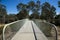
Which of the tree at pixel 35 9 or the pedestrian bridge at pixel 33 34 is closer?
the pedestrian bridge at pixel 33 34

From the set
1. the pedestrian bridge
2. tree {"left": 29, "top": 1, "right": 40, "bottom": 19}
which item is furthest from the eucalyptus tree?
the pedestrian bridge

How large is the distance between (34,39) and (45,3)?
6174cm

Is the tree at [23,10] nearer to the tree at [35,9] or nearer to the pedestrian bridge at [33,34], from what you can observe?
the tree at [35,9]

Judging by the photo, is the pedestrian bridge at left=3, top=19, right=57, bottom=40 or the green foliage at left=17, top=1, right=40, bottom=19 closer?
the pedestrian bridge at left=3, top=19, right=57, bottom=40

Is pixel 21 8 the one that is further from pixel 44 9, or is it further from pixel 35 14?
pixel 44 9

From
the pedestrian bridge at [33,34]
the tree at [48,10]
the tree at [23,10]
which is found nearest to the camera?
the pedestrian bridge at [33,34]

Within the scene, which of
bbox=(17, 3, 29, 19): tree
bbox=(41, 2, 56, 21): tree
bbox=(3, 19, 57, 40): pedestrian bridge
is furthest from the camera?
bbox=(17, 3, 29, 19): tree

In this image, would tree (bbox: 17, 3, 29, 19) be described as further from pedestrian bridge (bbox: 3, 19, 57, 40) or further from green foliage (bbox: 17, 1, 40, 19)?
pedestrian bridge (bbox: 3, 19, 57, 40)

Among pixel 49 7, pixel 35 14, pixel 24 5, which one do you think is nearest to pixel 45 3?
pixel 49 7

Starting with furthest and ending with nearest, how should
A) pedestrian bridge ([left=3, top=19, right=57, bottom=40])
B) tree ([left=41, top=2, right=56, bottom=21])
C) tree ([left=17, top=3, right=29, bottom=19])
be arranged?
tree ([left=17, top=3, right=29, bottom=19]) < tree ([left=41, top=2, right=56, bottom=21]) < pedestrian bridge ([left=3, top=19, right=57, bottom=40])

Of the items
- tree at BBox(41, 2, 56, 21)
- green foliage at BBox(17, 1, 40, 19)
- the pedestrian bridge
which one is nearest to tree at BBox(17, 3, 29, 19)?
green foliage at BBox(17, 1, 40, 19)

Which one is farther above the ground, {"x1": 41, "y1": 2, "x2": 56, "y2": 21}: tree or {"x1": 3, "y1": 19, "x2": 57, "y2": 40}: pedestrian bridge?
{"x1": 41, "y1": 2, "x2": 56, "y2": 21}: tree

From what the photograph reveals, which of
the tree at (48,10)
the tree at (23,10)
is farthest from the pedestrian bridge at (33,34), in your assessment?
the tree at (23,10)

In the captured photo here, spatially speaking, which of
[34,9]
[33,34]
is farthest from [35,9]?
[33,34]
